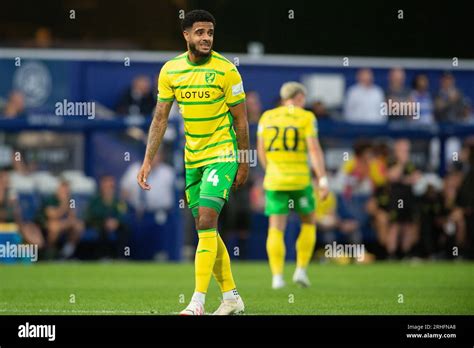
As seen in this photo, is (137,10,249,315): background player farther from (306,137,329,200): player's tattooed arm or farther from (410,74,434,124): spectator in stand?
(410,74,434,124): spectator in stand

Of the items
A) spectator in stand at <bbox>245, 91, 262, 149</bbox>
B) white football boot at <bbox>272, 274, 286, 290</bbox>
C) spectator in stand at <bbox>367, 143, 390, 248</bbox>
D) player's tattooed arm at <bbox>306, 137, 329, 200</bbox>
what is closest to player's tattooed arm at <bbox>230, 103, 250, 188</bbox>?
player's tattooed arm at <bbox>306, 137, 329, 200</bbox>

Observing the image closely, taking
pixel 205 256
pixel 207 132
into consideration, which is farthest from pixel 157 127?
pixel 205 256

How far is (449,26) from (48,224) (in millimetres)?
8810

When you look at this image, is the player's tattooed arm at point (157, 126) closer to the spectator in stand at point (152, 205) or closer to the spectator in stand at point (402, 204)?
the spectator in stand at point (152, 205)

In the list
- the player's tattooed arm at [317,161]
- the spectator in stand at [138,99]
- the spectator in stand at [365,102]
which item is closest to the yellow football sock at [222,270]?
the player's tattooed arm at [317,161]

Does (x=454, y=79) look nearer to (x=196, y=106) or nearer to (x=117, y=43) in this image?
(x=117, y=43)

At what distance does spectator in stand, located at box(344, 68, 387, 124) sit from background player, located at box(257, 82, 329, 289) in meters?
7.51

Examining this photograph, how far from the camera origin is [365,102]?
922 inches

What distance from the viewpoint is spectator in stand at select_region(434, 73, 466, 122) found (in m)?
23.8

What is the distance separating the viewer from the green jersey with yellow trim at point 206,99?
37.0 ft

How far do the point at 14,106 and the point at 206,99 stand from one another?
11.8 m

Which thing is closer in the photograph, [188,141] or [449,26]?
[188,141]

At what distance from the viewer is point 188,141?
37.8 ft
